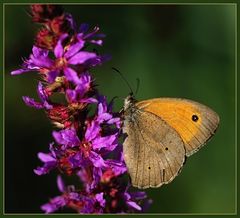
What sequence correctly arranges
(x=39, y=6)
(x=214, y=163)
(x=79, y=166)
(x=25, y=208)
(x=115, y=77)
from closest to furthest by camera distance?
(x=39, y=6) → (x=79, y=166) → (x=25, y=208) → (x=214, y=163) → (x=115, y=77)

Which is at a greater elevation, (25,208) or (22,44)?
(22,44)

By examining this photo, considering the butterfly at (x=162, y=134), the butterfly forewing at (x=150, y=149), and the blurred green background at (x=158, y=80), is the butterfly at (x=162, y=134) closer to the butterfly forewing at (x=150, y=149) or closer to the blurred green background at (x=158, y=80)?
the butterfly forewing at (x=150, y=149)

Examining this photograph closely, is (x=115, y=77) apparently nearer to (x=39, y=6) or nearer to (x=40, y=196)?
(x=40, y=196)

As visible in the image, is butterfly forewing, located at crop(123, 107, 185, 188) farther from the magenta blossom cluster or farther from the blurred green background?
the blurred green background

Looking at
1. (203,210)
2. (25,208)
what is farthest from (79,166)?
(203,210)

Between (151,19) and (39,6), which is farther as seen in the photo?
(151,19)

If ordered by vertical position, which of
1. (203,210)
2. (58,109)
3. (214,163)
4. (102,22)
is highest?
(102,22)

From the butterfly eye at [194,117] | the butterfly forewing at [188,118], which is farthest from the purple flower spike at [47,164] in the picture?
the butterfly eye at [194,117]

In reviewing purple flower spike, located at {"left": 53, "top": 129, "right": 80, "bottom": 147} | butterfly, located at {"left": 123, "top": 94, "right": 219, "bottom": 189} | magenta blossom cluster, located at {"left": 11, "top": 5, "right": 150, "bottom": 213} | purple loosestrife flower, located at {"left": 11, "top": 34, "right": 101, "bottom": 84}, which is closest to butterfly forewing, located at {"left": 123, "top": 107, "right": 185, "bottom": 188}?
butterfly, located at {"left": 123, "top": 94, "right": 219, "bottom": 189}
